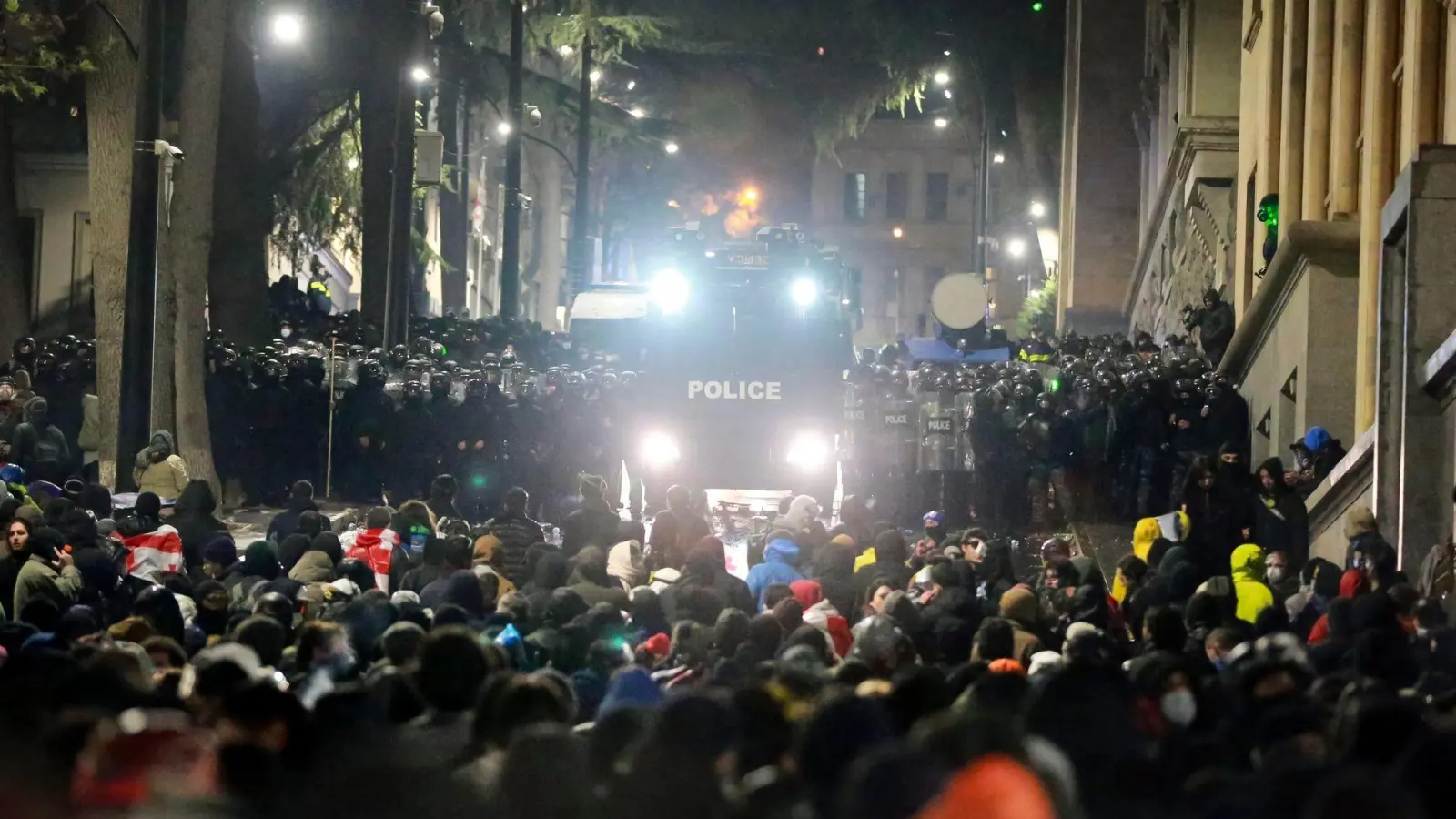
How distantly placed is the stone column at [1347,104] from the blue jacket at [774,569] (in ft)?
27.3

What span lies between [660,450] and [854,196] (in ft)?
250

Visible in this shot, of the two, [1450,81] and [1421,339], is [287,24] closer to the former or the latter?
[1450,81]

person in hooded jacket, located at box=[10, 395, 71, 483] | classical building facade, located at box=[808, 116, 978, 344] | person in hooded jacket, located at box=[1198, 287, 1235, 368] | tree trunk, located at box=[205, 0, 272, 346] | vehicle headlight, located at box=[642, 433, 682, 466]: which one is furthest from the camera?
classical building facade, located at box=[808, 116, 978, 344]

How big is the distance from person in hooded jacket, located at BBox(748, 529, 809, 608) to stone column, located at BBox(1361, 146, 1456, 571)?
331cm

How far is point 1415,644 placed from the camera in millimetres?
9742

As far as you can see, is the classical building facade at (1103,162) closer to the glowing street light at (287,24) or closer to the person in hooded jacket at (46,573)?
the glowing street light at (287,24)

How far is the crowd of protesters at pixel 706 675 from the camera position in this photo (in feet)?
19.0

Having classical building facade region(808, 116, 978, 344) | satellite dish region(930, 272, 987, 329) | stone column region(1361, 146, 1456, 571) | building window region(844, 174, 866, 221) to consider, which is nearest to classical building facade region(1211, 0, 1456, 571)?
stone column region(1361, 146, 1456, 571)

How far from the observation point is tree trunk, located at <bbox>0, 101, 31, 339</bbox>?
27.9 metres

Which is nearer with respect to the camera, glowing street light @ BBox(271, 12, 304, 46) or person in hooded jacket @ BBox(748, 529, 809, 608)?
person in hooded jacket @ BBox(748, 529, 809, 608)

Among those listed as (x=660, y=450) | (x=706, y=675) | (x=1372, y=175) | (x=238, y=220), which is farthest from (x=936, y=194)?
(x=706, y=675)

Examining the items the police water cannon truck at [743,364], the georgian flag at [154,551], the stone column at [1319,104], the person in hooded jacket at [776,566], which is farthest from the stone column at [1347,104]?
the georgian flag at [154,551]

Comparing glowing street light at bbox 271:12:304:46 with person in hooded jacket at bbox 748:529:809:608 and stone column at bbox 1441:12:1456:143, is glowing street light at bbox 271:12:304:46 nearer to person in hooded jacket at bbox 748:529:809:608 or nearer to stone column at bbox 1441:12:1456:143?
person in hooded jacket at bbox 748:529:809:608

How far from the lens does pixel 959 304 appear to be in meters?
32.4
